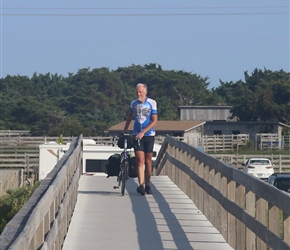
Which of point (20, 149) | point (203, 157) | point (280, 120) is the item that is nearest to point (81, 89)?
point (280, 120)

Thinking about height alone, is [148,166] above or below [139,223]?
above

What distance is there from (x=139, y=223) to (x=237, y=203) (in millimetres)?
2387

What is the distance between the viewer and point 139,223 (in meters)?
11.8

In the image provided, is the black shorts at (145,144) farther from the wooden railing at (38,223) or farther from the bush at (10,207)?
the wooden railing at (38,223)

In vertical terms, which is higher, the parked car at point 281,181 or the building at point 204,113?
the building at point 204,113

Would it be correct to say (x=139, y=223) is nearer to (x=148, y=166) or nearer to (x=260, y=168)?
(x=148, y=166)

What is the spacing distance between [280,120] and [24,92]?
6359 cm

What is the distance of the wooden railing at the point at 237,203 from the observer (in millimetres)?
7582

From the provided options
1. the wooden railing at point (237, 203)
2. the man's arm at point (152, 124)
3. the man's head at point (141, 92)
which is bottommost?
the wooden railing at point (237, 203)

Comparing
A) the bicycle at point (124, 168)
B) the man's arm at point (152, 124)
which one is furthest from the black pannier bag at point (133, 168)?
the man's arm at point (152, 124)

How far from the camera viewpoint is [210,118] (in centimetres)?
10050

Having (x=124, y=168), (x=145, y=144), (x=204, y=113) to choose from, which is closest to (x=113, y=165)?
(x=124, y=168)

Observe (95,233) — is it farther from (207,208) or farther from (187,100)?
(187,100)

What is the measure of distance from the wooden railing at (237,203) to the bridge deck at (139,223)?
0.67 ft
